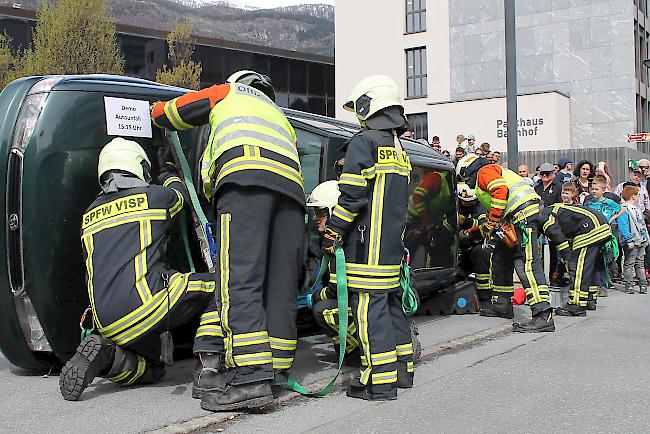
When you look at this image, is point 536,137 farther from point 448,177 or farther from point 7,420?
point 7,420

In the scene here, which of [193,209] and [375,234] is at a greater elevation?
[193,209]

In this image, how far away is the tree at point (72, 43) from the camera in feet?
71.5

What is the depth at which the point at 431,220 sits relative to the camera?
7.41 meters

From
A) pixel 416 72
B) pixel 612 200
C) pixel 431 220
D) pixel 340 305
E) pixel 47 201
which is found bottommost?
pixel 340 305

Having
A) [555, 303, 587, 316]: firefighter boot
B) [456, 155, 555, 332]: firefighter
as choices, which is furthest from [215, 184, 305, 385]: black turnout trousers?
[555, 303, 587, 316]: firefighter boot

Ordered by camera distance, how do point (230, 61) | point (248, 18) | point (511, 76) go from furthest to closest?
point (248, 18)
point (230, 61)
point (511, 76)

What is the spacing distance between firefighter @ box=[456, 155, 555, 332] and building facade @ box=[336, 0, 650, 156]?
2327cm

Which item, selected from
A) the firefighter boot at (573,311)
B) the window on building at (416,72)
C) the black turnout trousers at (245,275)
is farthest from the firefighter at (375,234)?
the window on building at (416,72)

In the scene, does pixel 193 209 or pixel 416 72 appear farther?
pixel 416 72

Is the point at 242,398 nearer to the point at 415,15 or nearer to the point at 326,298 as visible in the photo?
the point at 326,298

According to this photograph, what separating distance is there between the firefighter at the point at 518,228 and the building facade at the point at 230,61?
59.8 ft

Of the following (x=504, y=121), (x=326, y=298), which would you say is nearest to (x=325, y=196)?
(x=326, y=298)

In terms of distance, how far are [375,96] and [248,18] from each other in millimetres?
74837

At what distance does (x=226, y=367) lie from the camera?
436 centimetres
